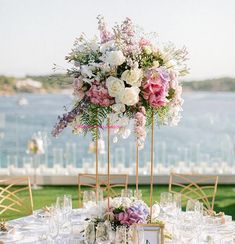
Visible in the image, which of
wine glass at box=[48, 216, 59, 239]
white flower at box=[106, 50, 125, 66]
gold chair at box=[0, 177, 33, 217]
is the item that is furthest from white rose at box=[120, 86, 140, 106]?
gold chair at box=[0, 177, 33, 217]

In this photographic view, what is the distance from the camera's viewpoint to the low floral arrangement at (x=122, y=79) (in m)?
3.00

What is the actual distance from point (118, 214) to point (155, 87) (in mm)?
739

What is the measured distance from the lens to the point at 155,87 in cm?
304

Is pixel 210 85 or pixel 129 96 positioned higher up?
pixel 210 85

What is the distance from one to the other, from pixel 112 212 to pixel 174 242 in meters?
0.44

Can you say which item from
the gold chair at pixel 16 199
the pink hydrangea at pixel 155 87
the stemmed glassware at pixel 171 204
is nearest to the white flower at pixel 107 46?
the pink hydrangea at pixel 155 87

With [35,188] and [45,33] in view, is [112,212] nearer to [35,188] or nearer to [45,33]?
[35,188]

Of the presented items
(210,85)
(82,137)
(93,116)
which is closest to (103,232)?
(93,116)

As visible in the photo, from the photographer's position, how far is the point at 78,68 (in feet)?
10.4

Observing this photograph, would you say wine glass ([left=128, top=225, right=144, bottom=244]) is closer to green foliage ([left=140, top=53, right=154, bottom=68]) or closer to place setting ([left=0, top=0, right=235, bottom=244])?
place setting ([left=0, top=0, right=235, bottom=244])

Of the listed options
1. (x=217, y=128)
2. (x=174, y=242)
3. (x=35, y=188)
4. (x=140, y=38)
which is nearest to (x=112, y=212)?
(x=174, y=242)

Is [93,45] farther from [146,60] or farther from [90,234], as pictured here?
[90,234]

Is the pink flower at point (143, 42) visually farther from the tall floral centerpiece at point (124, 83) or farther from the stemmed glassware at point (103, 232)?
the stemmed glassware at point (103, 232)

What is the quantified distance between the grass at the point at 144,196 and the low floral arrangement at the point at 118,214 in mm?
3518
